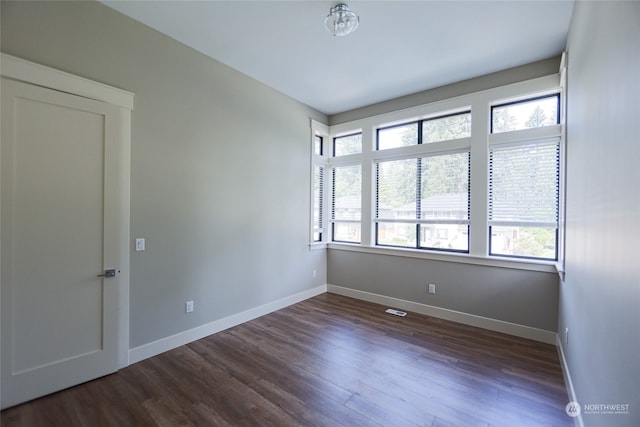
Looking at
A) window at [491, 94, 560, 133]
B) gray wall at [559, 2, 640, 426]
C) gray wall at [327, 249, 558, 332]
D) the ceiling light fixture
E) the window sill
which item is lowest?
gray wall at [327, 249, 558, 332]

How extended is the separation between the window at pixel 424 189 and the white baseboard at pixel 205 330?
1.84 metres

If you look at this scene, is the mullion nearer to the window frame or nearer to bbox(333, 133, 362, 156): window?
the window frame

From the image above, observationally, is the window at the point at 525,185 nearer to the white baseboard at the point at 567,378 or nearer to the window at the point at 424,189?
the window at the point at 424,189

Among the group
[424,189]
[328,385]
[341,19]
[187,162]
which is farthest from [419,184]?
[187,162]

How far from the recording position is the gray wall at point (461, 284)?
3.07 meters

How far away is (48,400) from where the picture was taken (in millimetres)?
2053

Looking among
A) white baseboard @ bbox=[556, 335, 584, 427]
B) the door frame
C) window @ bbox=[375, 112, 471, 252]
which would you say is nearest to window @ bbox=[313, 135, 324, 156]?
window @ bbox=[375, 112, 471, 252]

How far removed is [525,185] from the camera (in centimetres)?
322

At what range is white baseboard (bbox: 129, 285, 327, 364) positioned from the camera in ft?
8.73

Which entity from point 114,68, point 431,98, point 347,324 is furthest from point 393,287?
point 114,68

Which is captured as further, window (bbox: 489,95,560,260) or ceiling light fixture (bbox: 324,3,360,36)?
window (bbox: 489,95,560,260)

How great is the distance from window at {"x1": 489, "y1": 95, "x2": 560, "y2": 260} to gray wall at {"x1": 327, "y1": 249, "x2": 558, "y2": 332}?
336 mm

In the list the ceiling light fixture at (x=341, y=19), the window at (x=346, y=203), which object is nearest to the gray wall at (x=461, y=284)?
the window at (x=346, y=203)

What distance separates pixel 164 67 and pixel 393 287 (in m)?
4.12
